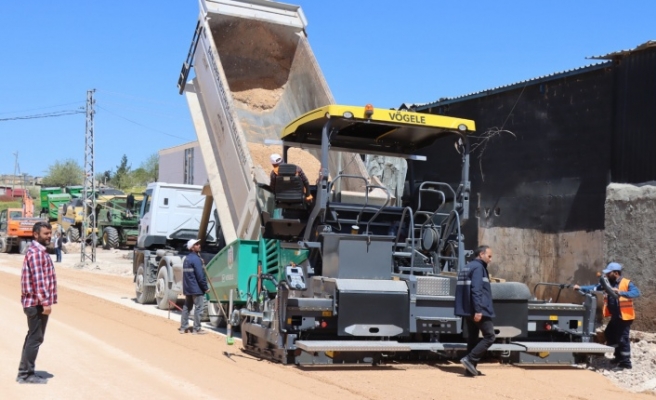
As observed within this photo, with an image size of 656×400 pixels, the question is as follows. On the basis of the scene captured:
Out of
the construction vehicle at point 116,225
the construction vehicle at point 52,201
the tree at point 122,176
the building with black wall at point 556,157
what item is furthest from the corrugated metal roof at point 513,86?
the tree at point 122,176

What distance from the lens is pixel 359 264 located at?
9195 millimetres

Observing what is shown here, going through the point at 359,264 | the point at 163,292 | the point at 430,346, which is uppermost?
the point at 359,264

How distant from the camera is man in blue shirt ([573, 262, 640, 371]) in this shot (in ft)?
31.8

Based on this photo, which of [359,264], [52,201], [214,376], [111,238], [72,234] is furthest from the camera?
[52,201]

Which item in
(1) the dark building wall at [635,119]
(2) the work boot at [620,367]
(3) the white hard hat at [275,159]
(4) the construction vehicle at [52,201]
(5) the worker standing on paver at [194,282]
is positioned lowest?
(2) the work boot at [620,367]

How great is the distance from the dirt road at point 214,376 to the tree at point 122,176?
70.0 metres

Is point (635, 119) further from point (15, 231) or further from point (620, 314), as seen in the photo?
point (15, 231)

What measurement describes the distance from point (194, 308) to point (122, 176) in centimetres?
7243

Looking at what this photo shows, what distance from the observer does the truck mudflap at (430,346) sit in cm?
843

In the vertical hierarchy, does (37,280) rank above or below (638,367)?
above

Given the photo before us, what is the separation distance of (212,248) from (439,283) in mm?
6806

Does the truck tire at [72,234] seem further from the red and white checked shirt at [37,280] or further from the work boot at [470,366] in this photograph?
the work boot at [470,366]

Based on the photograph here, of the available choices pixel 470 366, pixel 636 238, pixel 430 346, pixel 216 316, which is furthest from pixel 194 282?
pixel 636 238

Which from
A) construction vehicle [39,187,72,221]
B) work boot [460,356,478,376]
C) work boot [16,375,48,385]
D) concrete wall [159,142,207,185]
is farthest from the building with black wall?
construction vehicle [39,187,72,221]
